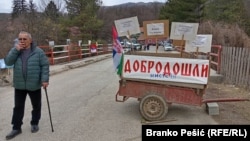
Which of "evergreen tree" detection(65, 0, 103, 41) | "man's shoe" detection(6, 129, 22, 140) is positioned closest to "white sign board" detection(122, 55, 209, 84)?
"man's shoe" detection(6, 129, 22, 140)

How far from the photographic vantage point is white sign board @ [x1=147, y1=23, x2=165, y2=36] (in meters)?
6.79

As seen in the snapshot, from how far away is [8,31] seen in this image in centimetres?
2355

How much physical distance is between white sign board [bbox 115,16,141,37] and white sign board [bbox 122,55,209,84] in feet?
2.04

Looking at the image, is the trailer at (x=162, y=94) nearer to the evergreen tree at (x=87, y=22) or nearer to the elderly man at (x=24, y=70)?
the elderly man at (x=24, y=70)

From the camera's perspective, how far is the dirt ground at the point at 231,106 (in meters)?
6.44

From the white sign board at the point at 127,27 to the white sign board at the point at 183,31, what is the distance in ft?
2.44

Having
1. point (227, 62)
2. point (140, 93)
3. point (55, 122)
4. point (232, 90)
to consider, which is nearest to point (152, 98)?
point (140, 93)

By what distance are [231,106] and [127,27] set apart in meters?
3.11

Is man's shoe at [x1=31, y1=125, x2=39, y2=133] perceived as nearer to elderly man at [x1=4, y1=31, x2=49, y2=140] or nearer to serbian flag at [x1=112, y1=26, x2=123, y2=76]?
elderly man at [x1=4, y1=31, x2=49, y2=140]

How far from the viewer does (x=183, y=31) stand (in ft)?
22.2

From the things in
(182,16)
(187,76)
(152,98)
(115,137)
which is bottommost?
(115,137)

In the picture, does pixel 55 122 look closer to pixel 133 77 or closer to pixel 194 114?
pixel 133 77

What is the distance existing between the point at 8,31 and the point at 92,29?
18.4 metres

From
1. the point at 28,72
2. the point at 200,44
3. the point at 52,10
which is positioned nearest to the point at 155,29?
the point at 200,44
